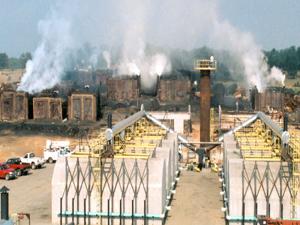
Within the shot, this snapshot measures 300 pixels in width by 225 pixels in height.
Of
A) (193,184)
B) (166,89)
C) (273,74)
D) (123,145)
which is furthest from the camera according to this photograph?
(273,74)

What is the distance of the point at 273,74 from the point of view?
104625mm

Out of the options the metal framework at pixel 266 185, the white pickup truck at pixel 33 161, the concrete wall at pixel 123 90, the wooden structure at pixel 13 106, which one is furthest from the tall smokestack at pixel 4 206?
the concrete wall at pixel 123 90

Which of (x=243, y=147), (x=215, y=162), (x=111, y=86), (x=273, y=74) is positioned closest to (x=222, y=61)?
(x=273, y=74)

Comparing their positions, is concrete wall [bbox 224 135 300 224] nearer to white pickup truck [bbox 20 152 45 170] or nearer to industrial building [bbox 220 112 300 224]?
industrial building [bbox 220 112 300 224]

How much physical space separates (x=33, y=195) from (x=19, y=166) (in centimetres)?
624

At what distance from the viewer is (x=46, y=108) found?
61438 millimetres

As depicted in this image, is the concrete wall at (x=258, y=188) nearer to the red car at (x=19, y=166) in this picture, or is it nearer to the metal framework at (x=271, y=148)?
the metal framework at (x=271, y=148)

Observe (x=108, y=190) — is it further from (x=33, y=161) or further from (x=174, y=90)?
(x=174, y=90)

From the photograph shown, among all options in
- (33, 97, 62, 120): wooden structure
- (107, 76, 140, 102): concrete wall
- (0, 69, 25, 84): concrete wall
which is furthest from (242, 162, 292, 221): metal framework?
(0, 69, 25, 84): concrete wall

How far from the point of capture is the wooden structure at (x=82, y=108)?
59719 mm

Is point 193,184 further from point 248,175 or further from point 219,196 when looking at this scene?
point 248,175

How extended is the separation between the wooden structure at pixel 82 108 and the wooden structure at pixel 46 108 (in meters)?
1.55

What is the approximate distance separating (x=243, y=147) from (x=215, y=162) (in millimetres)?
10885

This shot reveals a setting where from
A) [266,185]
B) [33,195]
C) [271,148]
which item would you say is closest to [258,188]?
[266,185]
